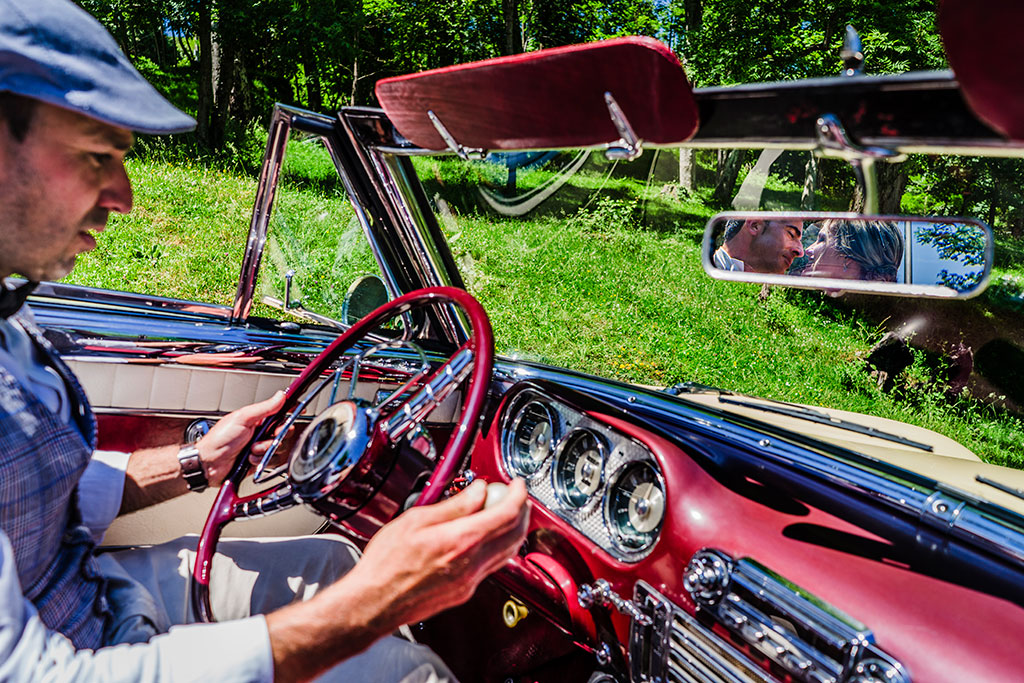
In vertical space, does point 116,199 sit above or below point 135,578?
above

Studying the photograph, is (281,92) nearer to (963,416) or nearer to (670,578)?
(963,416)

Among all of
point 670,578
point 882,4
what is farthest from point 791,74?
point 670,578

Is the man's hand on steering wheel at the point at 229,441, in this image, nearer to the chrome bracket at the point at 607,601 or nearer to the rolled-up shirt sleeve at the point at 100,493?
the rolled-up shirt sleeve at the point at 100,493

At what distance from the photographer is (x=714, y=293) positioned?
2777 millimetres

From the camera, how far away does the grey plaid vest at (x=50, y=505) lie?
124 cm

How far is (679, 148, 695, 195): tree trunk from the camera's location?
1.46 meters

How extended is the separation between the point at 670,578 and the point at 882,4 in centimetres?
802

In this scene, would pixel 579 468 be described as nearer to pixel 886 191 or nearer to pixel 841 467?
pixel 841 467

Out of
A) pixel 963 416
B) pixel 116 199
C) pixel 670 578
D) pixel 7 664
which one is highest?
pixel 116 199

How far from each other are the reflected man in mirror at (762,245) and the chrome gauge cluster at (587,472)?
0.46m

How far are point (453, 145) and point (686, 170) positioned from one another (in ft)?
1.77

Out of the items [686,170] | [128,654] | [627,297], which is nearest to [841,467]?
[686,170]

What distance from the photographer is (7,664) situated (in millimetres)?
968

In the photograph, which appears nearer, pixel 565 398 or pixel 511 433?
pixel 565 398
